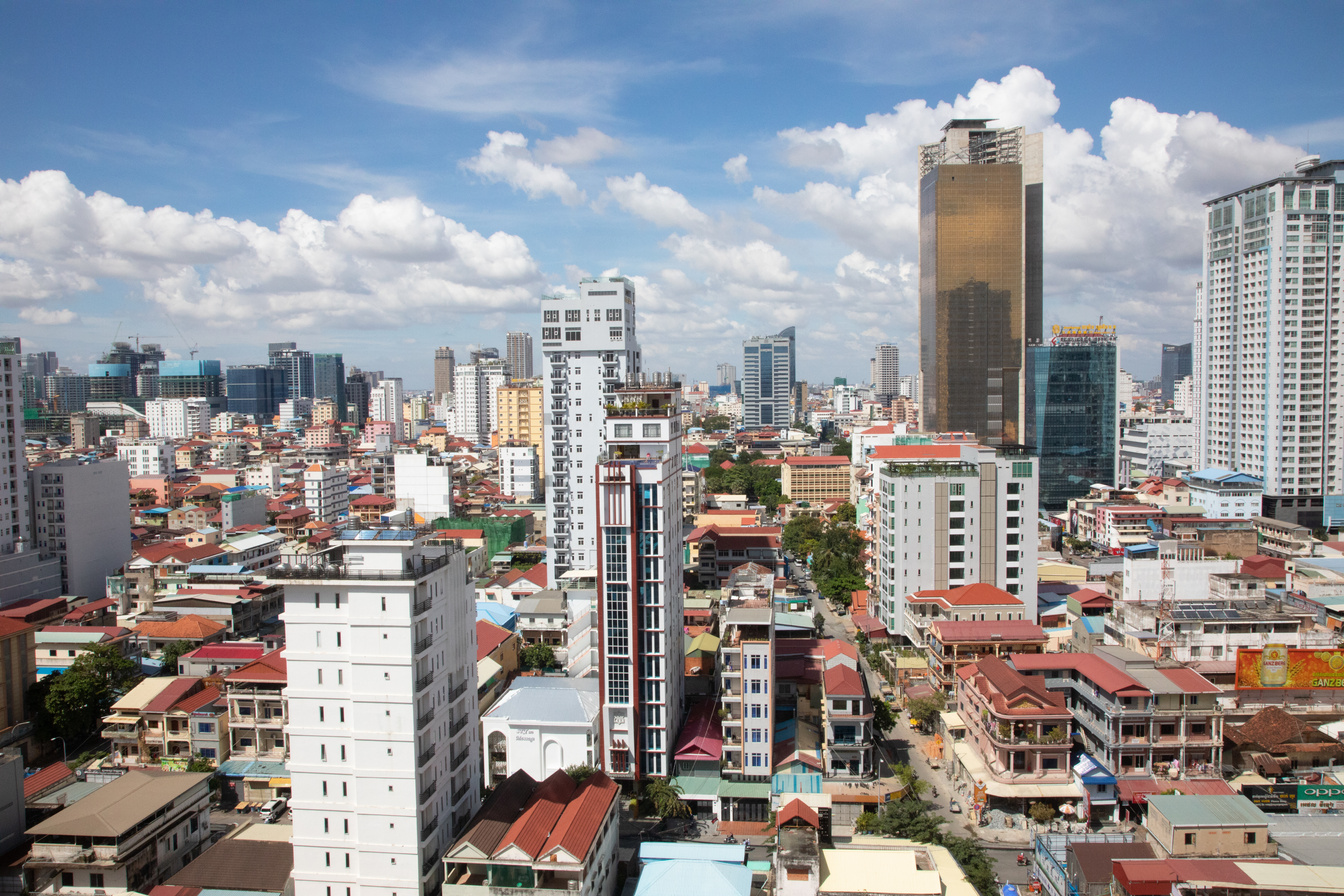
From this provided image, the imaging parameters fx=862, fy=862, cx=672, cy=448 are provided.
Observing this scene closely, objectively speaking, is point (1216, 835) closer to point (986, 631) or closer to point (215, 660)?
point (986, 631)

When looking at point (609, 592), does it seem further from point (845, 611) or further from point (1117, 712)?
point (845, 611)

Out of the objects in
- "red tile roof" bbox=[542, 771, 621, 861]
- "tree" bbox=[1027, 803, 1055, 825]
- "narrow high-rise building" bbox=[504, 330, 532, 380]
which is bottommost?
"tree" bbox=[1027, 803, 1055, 825]

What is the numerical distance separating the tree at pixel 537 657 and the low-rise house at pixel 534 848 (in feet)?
51.9

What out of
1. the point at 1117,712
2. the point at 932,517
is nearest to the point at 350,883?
the point at 1117,712

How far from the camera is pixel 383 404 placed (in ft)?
582

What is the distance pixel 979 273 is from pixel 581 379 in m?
58.7

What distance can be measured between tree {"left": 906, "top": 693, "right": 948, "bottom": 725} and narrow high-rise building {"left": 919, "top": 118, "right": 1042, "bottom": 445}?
60638 mm

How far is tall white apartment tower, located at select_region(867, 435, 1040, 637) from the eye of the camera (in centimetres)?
4294

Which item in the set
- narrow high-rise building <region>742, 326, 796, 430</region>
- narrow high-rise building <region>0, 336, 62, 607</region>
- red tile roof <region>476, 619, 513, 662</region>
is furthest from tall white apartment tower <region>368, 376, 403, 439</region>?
red tile roof <region>476, 619, 513, 662</region>

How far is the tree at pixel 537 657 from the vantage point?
3809 centimetres

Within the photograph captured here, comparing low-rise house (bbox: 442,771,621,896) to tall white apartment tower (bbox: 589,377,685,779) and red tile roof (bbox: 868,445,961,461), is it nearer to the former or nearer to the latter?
tall white apartment tower (bbox: 589,377,685,779)

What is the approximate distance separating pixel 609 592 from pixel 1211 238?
64845mm

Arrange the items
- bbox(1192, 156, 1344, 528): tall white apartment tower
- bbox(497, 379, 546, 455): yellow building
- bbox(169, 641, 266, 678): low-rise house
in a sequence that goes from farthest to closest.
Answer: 1. bbox(497, 379, 546, 455): yellow building
2. bbox(1192, 156, 1344, 528): tall white apartment tower
3. bbox(169, 641, 266, 678): low-rise house

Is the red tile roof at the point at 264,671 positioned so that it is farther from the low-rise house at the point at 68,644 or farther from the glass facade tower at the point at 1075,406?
the glass facade tower at the point at 1075,406
